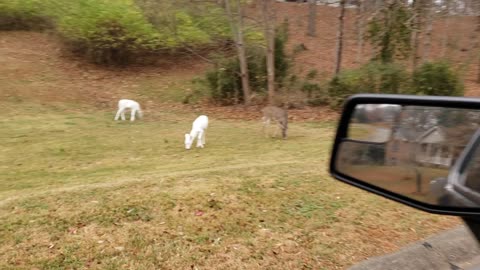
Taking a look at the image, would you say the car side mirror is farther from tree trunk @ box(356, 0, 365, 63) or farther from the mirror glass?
tree trunk @ box(356, 0, 365, 63)

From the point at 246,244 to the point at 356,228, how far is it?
1.12 meters

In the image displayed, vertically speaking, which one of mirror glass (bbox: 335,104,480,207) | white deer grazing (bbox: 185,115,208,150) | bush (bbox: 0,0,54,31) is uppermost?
bush (bbox: 0,0,54,31)

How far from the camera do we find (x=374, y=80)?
16000mm

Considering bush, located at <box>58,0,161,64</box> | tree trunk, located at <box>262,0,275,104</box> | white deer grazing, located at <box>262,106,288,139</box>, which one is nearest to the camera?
white deer grazing, located at <box>262,106,288,139</box>

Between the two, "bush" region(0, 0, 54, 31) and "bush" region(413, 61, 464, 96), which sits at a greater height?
"bush" region(0, 0, 54, 31)

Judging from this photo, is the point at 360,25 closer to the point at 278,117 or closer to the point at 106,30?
the point at 278,117

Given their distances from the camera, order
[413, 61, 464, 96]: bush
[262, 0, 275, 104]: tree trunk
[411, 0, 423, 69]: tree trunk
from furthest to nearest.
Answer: [262, 0, 275, 104]: tree trunk, [413, 61, 464, 96]: bush, [411, 0, 423, 69]: tree trunk

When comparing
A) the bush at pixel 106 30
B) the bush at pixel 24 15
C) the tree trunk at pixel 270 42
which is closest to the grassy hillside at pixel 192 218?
the tree trunk at pixel 270 42

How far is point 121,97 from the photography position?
20281 mm

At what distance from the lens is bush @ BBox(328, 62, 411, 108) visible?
15.7 m

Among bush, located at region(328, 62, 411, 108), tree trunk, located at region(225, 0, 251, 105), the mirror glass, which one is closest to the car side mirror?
the mirror glass

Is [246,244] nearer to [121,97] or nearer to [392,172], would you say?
[392,172]

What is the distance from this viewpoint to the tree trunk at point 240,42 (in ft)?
57.0

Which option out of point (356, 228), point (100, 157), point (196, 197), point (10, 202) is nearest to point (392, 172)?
point (356, 228)
